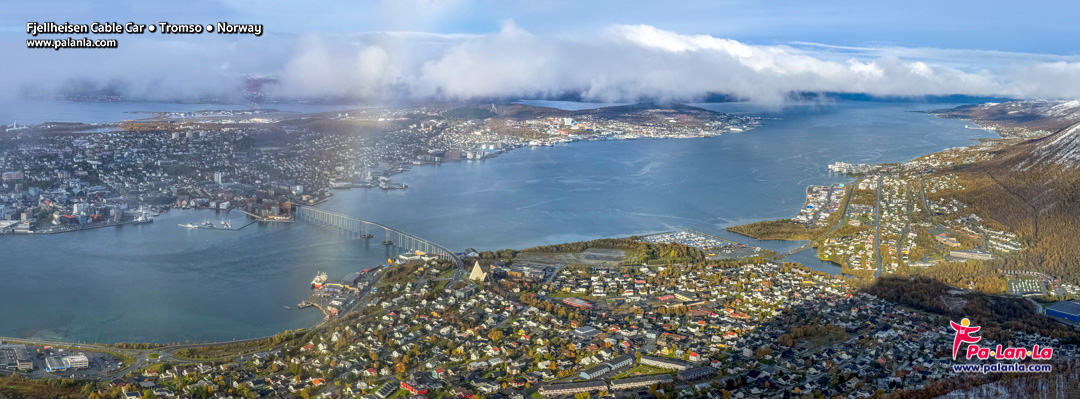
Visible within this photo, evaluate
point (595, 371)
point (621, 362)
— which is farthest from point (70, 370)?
point (621, 362)

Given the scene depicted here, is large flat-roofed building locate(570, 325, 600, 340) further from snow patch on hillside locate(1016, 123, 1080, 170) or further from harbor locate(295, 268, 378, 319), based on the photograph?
snow patch on hillside locate(1016, 123, 1080, 170)

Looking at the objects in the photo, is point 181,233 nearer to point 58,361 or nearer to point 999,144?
point 58,361

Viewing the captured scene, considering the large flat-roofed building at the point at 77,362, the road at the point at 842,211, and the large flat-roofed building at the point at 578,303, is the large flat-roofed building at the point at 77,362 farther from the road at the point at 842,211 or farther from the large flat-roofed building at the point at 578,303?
the road at the point at 842,211

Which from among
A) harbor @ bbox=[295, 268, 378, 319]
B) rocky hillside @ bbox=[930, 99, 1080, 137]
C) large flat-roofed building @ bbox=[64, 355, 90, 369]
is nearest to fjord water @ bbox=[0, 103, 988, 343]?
harbor @ bbox=[295, 268, 378, 319]

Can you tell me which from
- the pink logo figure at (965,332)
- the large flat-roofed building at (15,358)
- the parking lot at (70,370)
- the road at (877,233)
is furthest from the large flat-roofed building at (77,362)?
the road at (877,233)

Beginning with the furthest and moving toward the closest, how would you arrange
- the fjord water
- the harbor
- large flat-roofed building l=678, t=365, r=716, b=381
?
the harbor
the fjord water
large flat-roofed building l=678, t=365, r=716, b=381

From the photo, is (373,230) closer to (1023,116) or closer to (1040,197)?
(1040,197)
